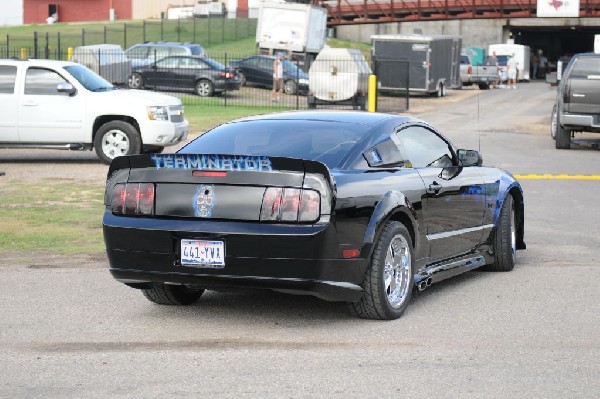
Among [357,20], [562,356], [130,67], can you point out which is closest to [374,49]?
[130,67]

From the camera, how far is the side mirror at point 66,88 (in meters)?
20.4

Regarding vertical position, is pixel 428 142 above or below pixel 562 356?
above

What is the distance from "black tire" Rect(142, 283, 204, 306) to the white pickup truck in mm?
12009

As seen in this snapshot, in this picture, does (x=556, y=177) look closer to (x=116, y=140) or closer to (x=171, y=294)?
(x=116, y=140)

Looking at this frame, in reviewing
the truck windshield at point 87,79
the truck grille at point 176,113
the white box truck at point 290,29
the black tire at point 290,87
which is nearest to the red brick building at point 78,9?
the white box truck at point 290,29

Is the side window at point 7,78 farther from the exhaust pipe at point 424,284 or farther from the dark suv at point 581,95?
the exhaust pipe at point 424,284

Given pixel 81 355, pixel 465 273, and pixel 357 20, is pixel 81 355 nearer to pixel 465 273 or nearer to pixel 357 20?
pixel 465 273

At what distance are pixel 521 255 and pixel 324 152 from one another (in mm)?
3741

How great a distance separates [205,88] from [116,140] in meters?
22.4

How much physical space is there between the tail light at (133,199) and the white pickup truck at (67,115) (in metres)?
12.6

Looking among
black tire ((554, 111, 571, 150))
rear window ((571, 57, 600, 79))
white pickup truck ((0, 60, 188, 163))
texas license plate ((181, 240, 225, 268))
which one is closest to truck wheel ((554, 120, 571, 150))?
black tire ((554, 111, 571, 150))

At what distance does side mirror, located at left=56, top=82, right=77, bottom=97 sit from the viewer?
20.4 meters

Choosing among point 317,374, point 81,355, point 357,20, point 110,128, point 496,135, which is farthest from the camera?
point 357,20

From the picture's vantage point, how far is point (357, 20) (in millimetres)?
85062
